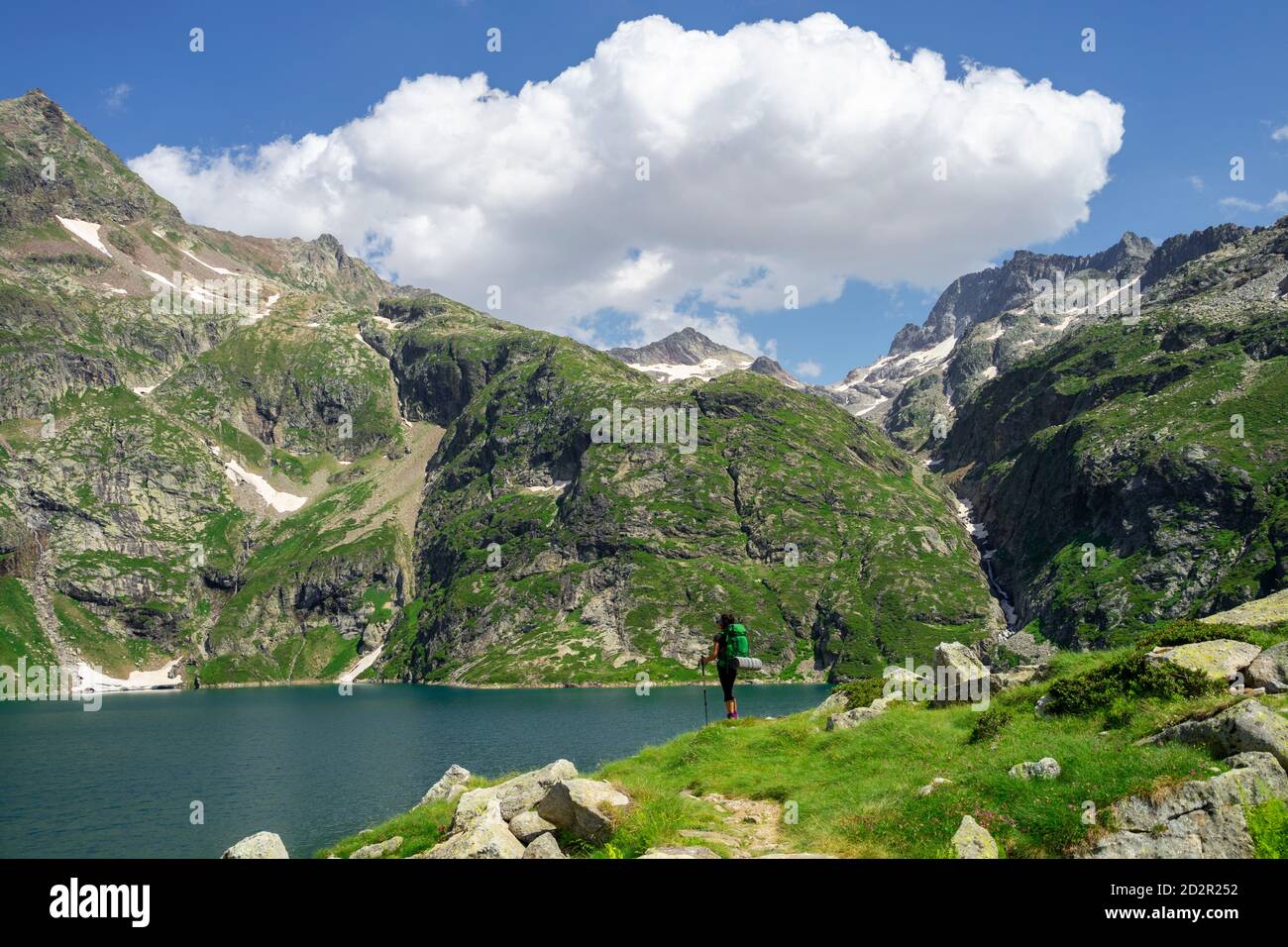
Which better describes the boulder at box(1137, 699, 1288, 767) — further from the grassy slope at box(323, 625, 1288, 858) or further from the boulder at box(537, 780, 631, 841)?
the boulder at box(537, 780, 631, 841)

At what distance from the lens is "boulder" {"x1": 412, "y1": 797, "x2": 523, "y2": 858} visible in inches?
707

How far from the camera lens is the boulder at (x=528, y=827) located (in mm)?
19281

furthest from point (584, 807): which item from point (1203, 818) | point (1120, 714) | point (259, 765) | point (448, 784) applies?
point (259, 765)

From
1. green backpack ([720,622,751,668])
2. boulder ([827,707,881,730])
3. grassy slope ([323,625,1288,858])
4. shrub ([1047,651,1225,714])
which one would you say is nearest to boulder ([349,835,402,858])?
grassy slope ([323,625,1288,858])

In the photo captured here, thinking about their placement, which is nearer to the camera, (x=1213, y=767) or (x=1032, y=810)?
(x=1213, y=767)

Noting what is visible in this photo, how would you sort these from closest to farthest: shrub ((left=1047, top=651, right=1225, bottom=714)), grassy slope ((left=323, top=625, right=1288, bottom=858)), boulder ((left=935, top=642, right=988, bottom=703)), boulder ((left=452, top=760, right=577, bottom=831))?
grassy slope ((left=323, top=625, right=1288, bottom=858)) < boulder ((left=452, top=760, right=577, bottom=831)) < shrub ((left=1047, top=651, right=1225, bottom=714)) < boulder ((left=935, top=642, right=988, bottom=703))

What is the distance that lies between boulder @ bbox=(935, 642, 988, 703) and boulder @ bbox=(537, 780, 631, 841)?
20.5 metres

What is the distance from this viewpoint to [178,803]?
88.6m

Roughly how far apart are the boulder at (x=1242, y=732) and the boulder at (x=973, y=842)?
5431 mm

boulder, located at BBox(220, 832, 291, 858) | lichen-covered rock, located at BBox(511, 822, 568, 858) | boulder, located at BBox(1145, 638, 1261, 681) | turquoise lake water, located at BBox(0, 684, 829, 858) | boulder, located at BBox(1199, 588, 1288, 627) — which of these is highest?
boulder, located at BBox(1199, 588, 1288, 627)

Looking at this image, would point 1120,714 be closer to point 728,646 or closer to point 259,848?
point 728,646
